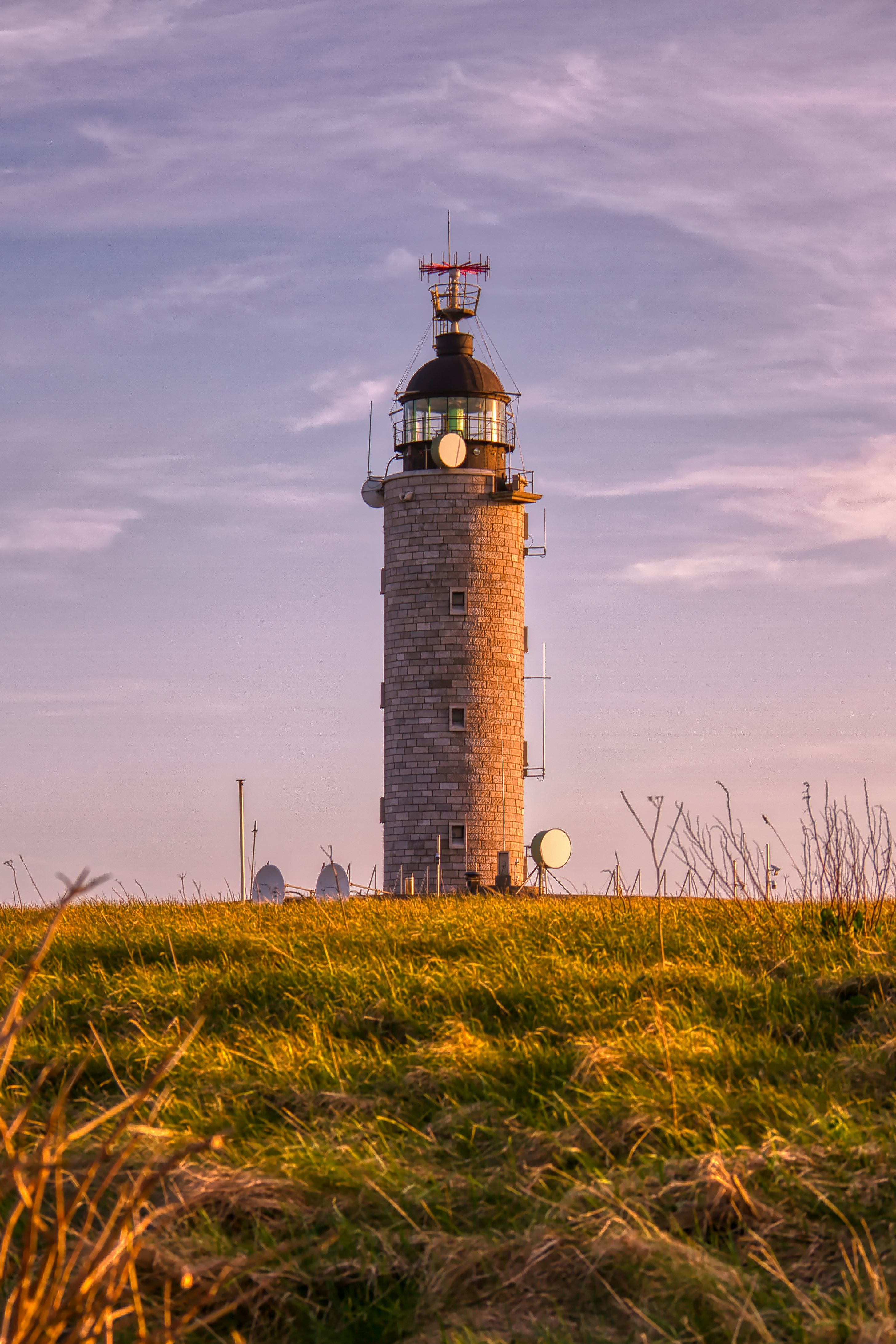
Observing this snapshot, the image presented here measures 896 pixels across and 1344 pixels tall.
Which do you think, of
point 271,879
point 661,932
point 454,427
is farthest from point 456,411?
point 661,932

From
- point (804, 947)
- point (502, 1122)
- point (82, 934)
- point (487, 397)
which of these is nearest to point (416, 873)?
point (487, 397)

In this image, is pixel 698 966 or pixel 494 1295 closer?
pixel 494 1295

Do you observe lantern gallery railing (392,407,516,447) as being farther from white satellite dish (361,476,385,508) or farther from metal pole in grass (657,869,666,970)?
metal pole in grass (657,869,666,970)

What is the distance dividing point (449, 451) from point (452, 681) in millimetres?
6572

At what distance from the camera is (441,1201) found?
4902 millimetres

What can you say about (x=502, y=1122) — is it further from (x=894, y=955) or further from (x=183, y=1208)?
(x=894, y=955)

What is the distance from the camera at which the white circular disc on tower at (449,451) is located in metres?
37.1

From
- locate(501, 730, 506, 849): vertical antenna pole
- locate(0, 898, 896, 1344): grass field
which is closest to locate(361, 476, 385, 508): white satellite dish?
locate(501, 730, 506, 849): vertical antenna pole

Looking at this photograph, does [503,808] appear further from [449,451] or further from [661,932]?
[661,932]

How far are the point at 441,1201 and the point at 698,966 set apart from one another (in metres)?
2.95

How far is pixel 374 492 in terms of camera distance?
38.8 meters

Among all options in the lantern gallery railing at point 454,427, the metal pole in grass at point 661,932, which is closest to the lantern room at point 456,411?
Result: the lantern gallery railing at point 454,427

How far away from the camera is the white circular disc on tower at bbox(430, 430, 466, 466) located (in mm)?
37062

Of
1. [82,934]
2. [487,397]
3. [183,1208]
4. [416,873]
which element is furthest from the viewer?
[487,397]
